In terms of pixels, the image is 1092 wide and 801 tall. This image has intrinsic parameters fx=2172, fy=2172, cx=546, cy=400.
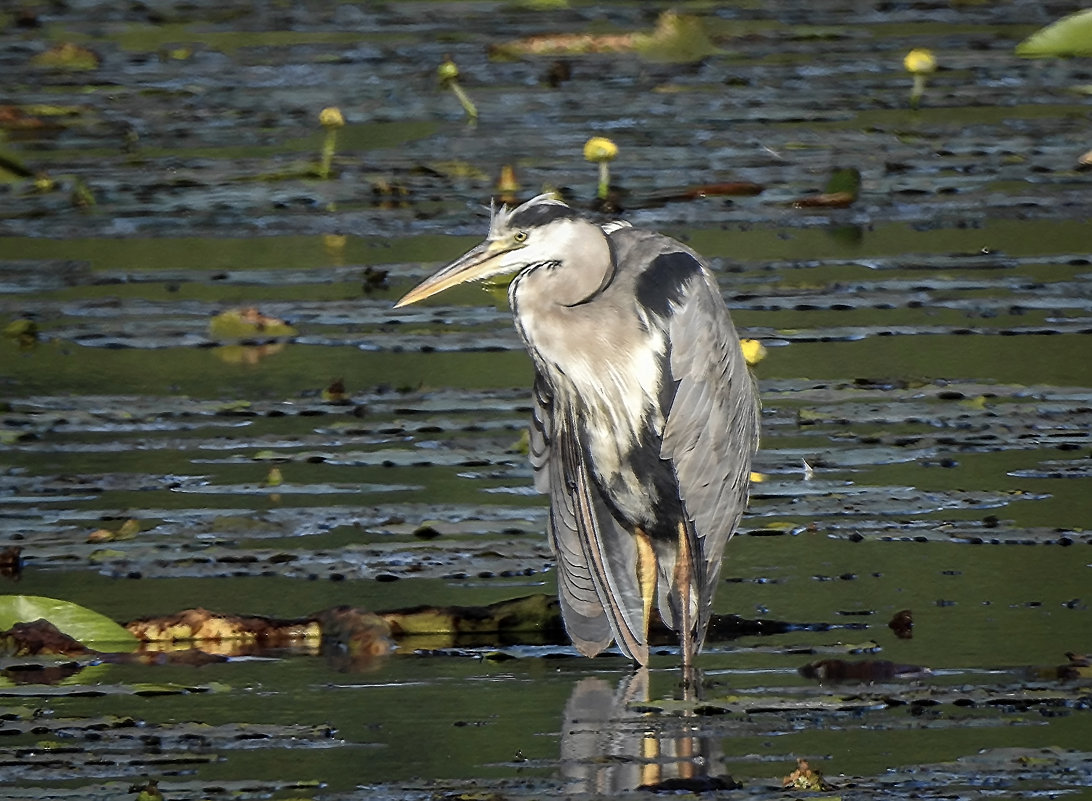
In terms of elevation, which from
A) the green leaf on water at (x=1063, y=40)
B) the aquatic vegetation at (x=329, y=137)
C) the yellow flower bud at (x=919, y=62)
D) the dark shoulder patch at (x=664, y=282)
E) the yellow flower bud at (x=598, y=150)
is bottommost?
the dark shoulder patch at (x=664, y=282)

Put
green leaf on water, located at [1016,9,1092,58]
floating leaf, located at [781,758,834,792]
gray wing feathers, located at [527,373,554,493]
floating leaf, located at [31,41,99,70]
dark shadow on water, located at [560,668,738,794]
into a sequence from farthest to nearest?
floating leaf, located at [31,41,99,70] → green leaf on water, located at [1016,9,1092,58] → gray wing feathers, located at [527,373,554,493] → dark shadow on water, located at [560,668,738,794] → floating leaf, located at [781,758,834,792]

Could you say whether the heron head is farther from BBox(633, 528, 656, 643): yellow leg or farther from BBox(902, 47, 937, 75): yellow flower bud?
BBox(902, 47, 937, 75): yellow flower bud

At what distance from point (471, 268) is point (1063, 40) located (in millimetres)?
6850

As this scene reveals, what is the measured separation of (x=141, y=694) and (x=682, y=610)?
1135 millimetres

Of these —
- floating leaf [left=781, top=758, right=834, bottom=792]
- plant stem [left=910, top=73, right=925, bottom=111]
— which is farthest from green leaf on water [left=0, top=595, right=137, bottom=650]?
plant stem [left=910, top=73, right=925, bottom=111]

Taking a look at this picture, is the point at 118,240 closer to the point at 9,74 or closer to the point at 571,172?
the point at 571,172

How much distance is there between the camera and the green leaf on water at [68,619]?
4566mm

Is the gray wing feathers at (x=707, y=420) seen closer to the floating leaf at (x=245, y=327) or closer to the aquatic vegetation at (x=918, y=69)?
the floating leaf at (x=245, y=327)

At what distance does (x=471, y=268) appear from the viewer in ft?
15.0

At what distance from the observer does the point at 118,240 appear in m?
8.67

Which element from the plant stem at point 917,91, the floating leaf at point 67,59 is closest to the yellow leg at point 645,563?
the plant stem at point 917,91

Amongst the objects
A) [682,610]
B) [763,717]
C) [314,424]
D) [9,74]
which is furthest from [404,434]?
[9,74]

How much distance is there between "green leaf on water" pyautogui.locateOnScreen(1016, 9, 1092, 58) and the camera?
10430 millimetres

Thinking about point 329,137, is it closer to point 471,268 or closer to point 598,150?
point 598,150
